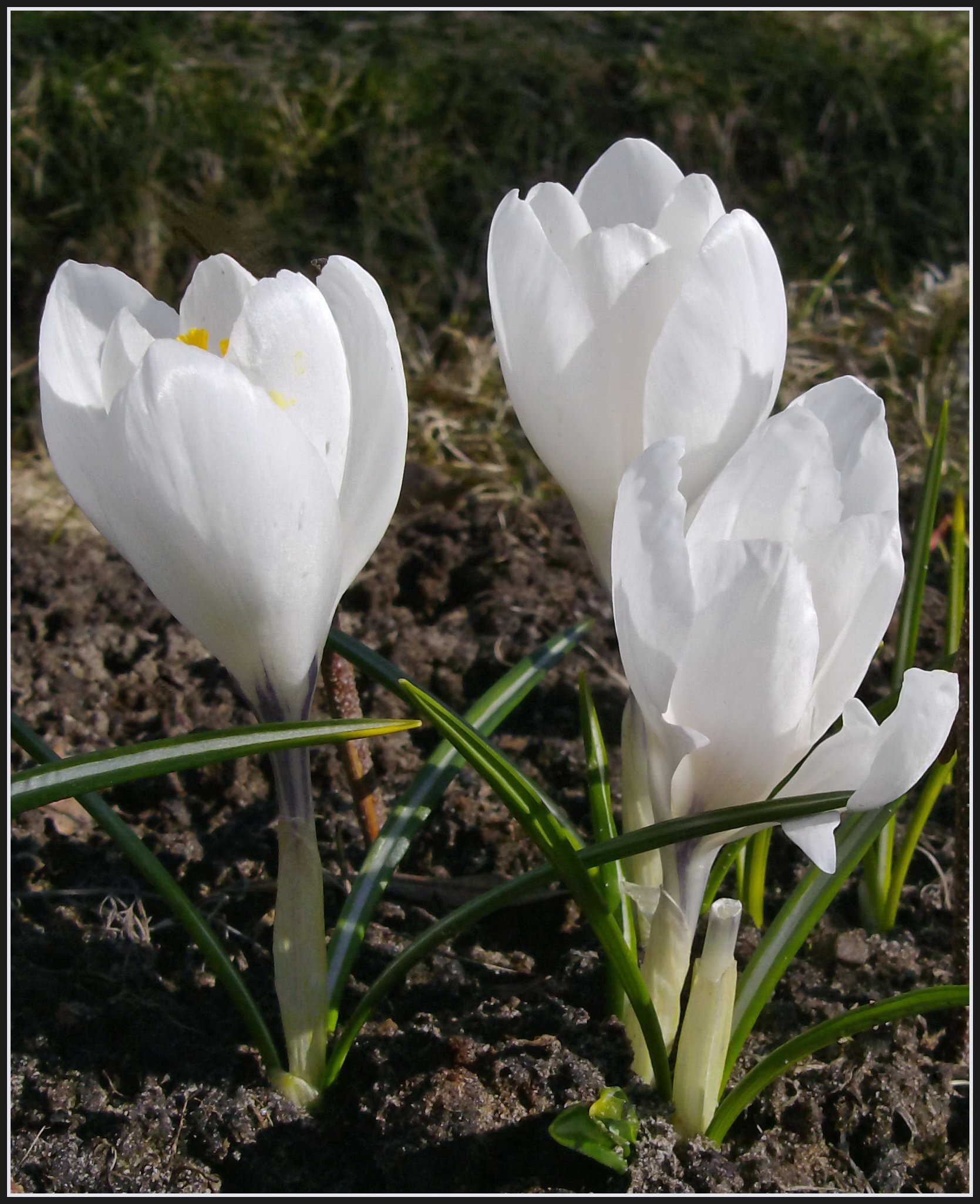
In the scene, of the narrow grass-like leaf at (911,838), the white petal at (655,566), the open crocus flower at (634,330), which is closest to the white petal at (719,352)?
the open crocus flower at (634,330)

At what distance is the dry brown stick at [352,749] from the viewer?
1063 millimetres

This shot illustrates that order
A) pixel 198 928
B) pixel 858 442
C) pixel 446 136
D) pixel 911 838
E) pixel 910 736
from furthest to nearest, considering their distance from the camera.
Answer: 1. pixel 446 136
2. pixel 911 838
3. pixel 198 928
4. pixel 858 442
5. pixel 910 736

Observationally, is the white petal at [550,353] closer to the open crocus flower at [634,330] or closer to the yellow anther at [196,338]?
the open crocus flower at [634,330]

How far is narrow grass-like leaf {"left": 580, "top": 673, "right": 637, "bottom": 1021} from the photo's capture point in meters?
0.95

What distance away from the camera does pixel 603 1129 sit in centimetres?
85

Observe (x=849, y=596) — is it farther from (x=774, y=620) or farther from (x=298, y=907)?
(x=298, y=907)

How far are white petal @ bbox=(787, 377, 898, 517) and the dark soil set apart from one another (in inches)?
20.4

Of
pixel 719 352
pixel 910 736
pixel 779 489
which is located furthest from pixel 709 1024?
pixel 719 352

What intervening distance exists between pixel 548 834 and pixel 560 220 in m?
0.50

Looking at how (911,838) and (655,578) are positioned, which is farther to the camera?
(911,838)

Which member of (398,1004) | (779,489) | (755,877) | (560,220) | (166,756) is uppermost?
(560,220)

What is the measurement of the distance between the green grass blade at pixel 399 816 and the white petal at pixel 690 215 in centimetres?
47

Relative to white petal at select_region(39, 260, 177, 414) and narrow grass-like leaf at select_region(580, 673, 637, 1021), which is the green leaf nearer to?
narrow grass-like leaf at select_region(580, 673, 637, 1021)

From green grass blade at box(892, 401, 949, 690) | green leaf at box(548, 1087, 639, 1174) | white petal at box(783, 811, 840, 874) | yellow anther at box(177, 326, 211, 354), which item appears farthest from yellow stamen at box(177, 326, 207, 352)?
green grass blade at box(892, 401, 949, 690)
